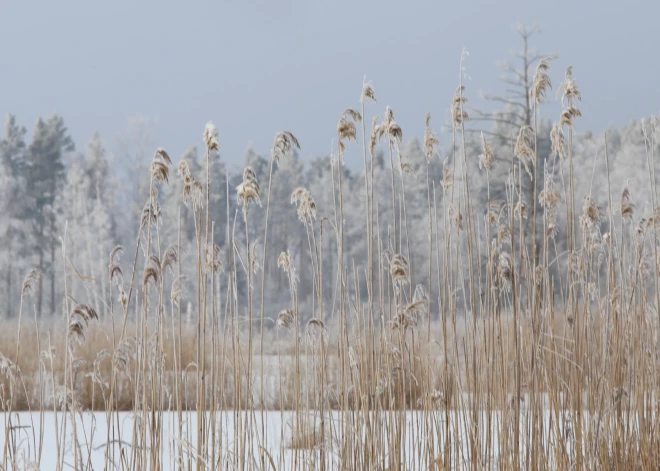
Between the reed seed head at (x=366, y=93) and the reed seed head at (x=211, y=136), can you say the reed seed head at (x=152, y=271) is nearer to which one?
the reed seed head at (x=211, y=136)

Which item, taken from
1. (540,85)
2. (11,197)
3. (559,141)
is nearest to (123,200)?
(11,197)

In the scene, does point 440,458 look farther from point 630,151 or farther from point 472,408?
point 630,151

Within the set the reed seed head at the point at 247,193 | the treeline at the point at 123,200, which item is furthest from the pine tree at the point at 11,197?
the reed seed head at the point at 247,193

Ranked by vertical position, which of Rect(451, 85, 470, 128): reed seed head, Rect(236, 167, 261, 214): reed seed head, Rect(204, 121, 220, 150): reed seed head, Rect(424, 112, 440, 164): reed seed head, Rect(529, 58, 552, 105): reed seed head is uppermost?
Rect(529, 58, 552, 105): reed seed head

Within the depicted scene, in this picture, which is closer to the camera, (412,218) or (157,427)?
(157,427)

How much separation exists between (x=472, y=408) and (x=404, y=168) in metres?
0.60

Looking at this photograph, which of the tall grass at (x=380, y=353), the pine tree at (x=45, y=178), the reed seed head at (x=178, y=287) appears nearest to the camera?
the tall grass at (x=380, y=353)

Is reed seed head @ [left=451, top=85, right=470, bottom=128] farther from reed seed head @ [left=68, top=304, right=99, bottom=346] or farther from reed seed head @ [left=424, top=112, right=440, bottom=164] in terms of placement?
reed seed head @ [left=68, top=304, right=99, bottom=346]

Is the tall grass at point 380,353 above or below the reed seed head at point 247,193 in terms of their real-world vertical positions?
below

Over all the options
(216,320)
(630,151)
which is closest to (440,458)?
(216,320)

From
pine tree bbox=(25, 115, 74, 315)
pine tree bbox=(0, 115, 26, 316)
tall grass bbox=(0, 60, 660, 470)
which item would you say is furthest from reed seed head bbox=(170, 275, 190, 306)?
pine tree bbox=(25, 115, 74, 315)

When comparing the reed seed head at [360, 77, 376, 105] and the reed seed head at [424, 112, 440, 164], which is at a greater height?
the reed seed head at [360, 77, 376, 105]

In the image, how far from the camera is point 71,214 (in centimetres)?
2247

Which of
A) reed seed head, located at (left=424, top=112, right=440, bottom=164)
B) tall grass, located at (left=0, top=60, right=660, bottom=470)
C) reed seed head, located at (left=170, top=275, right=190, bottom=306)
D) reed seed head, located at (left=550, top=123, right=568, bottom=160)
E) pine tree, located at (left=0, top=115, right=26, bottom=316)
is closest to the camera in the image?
tall grass, located at (left=0, top=60, right=660, bottom=470)
